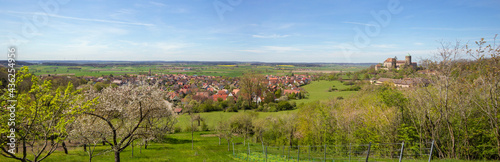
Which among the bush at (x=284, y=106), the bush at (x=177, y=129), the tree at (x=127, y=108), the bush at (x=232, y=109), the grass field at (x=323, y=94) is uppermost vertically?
the tree at (x=127, y=108)

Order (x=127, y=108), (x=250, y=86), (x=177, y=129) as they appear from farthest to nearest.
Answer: (x=250, y=86)
(x=177, y=129)
(x=127, y=108)

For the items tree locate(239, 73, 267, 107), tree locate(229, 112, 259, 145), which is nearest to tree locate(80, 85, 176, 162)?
tree locate(229, 112, 259, 145)

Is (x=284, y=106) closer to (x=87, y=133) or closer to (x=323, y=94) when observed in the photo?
(x=323, y=94)

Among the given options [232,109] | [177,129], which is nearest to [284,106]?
[232,109]

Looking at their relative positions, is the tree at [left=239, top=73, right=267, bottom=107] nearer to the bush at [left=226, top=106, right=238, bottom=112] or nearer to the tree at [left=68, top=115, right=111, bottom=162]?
the bush at [left=226, top=106, right=238, bottom=112]

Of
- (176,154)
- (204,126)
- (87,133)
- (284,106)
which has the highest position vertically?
(87,133)

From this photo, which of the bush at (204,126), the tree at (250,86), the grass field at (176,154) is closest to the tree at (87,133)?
the grass field at (176,154)

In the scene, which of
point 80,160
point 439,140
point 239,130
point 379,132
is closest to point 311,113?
point 379,132

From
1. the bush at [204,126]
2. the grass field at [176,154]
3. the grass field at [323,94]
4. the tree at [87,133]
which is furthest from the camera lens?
the grass field at [323,94]

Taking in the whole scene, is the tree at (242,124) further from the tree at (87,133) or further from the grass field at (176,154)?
the tree at (87,133)

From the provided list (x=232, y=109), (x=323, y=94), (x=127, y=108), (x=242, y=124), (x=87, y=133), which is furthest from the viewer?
(x=323, y=94)

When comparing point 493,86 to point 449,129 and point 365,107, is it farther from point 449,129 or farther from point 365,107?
point 365,107
